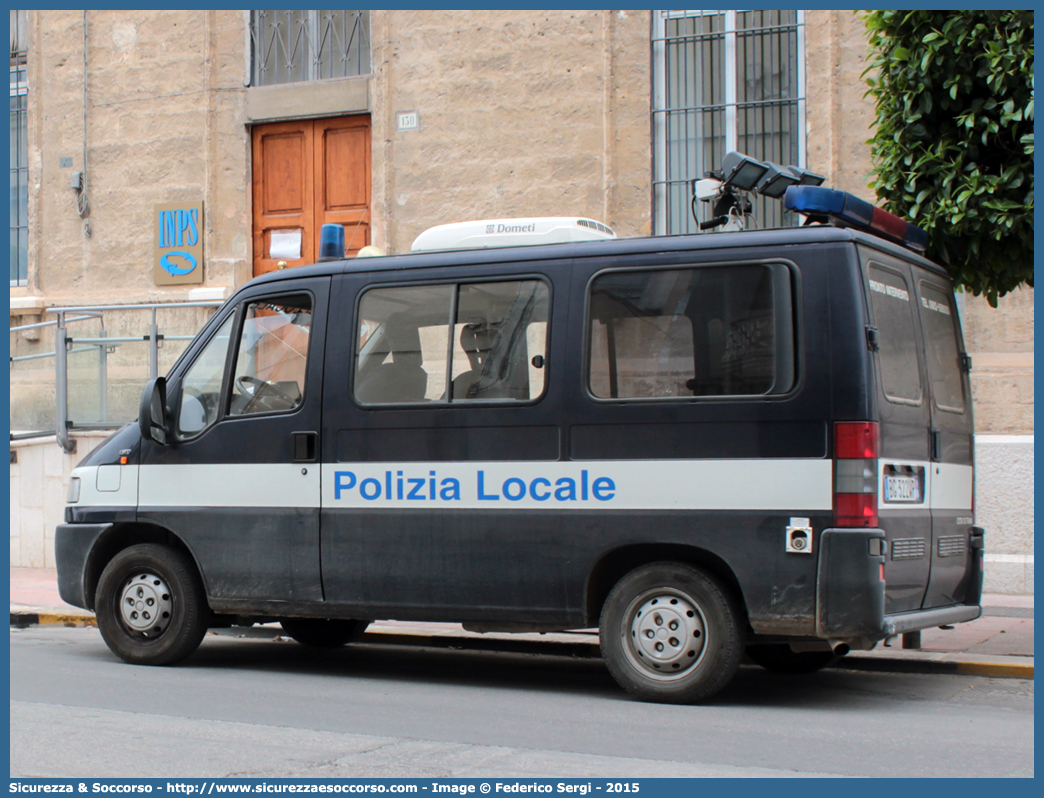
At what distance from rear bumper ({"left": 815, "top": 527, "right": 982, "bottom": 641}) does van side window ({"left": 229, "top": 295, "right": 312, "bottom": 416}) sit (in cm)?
323

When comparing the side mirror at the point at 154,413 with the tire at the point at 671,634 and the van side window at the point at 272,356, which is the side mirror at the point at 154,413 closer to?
the van side window at the point at 272,356

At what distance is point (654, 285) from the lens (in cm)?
680

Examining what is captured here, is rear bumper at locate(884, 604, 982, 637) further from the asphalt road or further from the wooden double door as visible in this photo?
the wooden double door

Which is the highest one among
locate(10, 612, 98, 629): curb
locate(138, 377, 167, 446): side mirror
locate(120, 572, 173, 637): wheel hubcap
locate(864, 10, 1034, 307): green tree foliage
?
locate(864, 10, 1034, 307): green tree foliage

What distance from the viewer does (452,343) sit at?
722cm

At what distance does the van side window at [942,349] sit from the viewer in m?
7.15

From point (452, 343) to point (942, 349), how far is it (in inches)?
111

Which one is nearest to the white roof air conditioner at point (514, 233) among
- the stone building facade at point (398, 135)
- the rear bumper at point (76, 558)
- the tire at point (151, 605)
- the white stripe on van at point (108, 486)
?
the white stripe on van at point (108, 486)

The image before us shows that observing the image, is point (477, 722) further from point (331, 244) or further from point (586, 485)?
point (331, 244)

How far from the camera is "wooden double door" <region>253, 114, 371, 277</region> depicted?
15.1 m

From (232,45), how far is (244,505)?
30.6 ft

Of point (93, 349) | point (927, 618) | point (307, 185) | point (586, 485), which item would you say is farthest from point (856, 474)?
point (307, 185)

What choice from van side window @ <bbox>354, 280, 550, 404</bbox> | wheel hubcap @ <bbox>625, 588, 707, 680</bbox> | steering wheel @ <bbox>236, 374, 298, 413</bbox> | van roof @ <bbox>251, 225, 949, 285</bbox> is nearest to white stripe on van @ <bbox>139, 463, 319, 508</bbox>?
steering wheel @ <bbox>236, 374, 298, 413</bbox>

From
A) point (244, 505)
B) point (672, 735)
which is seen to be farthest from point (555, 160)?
point (672, 735)
